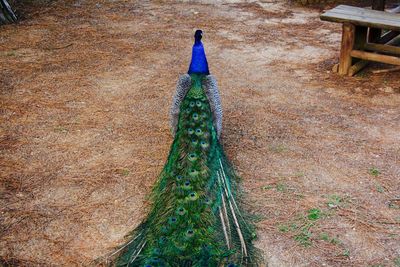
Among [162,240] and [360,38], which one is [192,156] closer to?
[162,240]

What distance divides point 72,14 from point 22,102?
13.2ft

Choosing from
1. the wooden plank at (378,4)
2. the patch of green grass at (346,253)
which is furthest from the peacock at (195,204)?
the wooden plank at (378,4)

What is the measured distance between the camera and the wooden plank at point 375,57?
18.9 ft

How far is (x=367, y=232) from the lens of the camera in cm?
338

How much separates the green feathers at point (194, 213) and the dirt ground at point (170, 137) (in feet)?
1.19

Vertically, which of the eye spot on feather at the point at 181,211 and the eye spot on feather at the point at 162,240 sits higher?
the eye spot on feather at the point at 181,211

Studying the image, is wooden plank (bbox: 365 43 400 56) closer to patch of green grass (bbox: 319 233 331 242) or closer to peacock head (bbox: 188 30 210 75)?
peacock head (bbox: 188 30 210 75)

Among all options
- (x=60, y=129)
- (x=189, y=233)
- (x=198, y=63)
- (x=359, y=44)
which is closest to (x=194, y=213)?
(x=189, y=233)

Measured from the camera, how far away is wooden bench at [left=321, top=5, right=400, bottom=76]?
5652mm

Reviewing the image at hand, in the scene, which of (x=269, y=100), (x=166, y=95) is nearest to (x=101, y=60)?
(x=166, y=95)

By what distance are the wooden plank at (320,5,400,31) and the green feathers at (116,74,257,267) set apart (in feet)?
9.36

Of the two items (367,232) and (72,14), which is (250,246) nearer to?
(367,232)

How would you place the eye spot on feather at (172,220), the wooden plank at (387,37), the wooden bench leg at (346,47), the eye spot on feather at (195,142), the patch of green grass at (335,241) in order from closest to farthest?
the eye spot on feather at (172,220) → the patch of green grass at (335,241) → the eye spot on feather at (195,142) → the wooden bench leg at (346,47) → the wooden plank at (387,37)

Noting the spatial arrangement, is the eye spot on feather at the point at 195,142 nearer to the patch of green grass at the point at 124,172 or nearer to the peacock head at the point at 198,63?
the peacock head at the point at 198,63
